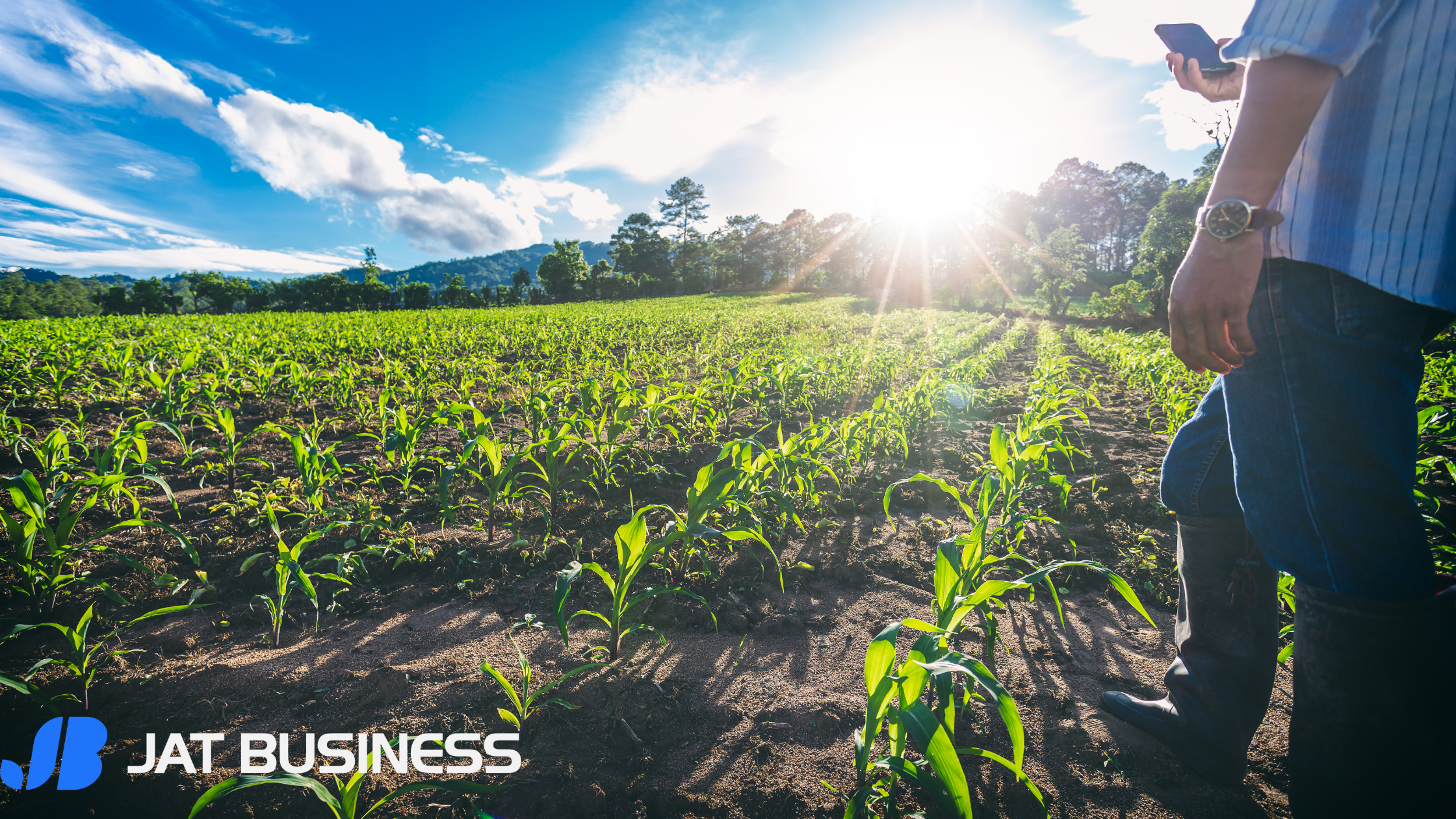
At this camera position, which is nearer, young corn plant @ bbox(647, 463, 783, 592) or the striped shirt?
the striped shirt

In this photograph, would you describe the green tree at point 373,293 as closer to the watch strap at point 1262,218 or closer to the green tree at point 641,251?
the green tree at point 641,251

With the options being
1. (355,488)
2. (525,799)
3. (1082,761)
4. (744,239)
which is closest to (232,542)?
(355,488)

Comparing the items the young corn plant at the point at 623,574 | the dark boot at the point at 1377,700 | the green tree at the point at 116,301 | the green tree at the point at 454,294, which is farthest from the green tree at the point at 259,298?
the dark boot at the point at 1377,700

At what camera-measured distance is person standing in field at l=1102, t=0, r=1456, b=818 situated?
2.71 feet

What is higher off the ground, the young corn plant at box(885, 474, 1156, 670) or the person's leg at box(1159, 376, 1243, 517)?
the person's leg at box(1159, 376, 1243, 517)

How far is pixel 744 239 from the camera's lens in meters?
51.8

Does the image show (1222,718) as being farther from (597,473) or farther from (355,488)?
(355,488)

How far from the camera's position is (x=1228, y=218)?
36.8 inches

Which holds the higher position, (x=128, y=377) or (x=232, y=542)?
(x=128, y=377)

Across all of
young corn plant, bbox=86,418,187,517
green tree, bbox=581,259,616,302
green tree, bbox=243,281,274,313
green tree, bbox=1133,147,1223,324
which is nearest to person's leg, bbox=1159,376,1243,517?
→ young corn plant, bbox=86,418,187,517

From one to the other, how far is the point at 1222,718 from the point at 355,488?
4.03m

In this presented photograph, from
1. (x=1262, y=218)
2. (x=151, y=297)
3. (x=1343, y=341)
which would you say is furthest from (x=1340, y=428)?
(x=151, y=297)

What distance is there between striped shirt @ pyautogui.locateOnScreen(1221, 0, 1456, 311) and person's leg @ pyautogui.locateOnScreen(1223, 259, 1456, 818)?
0.05 meters

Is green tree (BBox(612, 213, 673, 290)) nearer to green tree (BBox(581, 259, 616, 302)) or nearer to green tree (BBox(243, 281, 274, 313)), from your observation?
green tree (BBox(581, 259, 616, 302))
